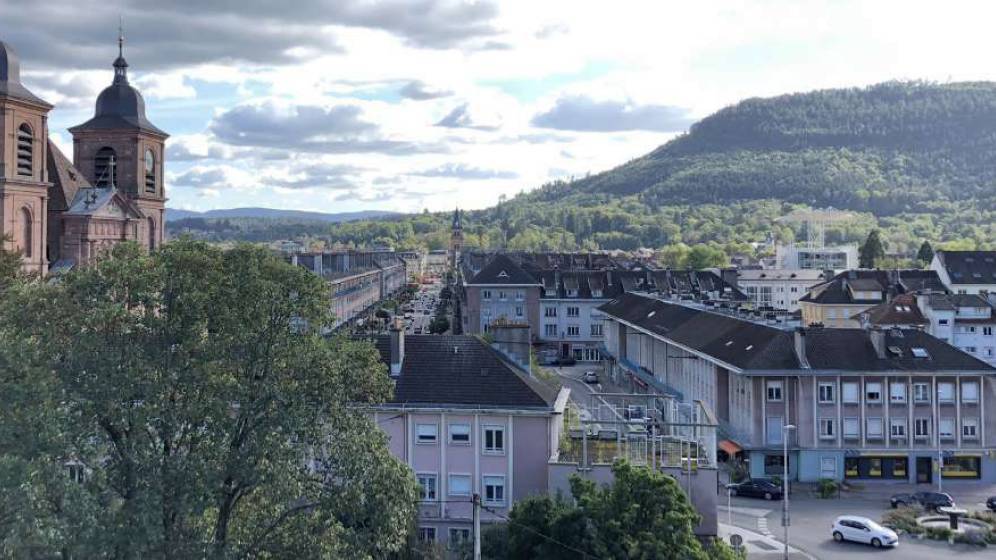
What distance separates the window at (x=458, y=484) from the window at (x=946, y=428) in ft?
86.7

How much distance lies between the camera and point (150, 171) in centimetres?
7319

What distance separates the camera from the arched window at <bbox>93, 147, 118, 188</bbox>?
70.0 metres

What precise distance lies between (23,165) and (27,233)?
3819 millimetres

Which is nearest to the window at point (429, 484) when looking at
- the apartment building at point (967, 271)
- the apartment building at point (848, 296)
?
the apartment building at point (848, 296)

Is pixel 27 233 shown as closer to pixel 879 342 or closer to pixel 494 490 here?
pixel 494 490

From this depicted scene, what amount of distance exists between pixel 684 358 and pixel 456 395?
1139 inches

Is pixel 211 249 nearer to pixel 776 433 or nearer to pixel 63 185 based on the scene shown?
pixel 776 433

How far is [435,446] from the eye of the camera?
3406 cm

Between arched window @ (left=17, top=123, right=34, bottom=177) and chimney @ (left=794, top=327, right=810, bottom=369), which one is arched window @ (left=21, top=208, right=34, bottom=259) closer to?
arched window @ (left=17, top=123, right=34, bottom=177)

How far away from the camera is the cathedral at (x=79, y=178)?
181ft

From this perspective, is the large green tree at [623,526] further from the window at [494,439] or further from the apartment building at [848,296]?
the apartment building at [848,296]

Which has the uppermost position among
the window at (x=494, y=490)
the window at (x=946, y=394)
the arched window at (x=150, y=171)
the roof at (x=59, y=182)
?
the arched window at (x=150, y=171)

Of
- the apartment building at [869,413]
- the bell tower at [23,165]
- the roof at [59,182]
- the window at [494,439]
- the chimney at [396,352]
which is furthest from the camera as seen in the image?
the roof at [59,182]

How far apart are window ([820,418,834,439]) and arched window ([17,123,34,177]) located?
147 ft
